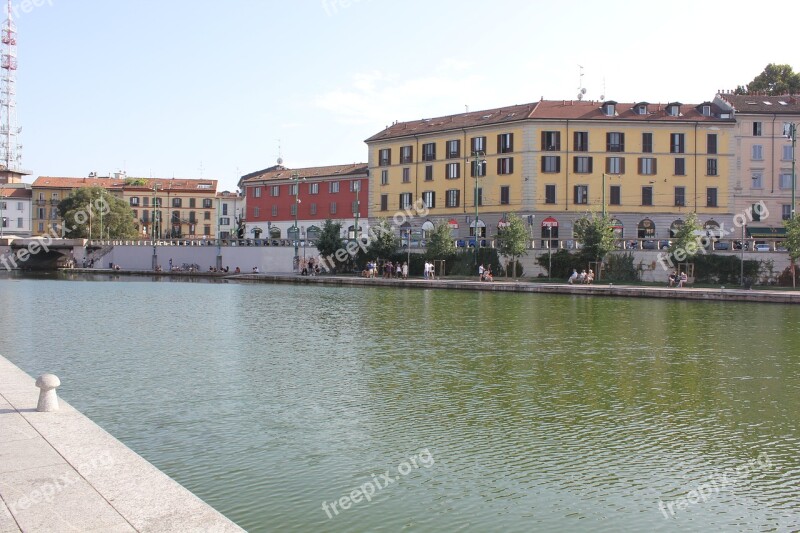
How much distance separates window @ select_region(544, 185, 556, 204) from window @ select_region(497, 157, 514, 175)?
3885 millimetres

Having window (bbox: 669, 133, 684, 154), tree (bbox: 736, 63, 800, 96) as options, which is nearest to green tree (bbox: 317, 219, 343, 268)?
window (bbox: 669, 133, 684, 154)

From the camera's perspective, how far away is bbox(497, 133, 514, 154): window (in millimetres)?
74250

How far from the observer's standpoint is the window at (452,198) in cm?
7812

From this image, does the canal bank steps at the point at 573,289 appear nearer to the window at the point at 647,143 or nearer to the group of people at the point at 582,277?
the group of people at the point at 582,277

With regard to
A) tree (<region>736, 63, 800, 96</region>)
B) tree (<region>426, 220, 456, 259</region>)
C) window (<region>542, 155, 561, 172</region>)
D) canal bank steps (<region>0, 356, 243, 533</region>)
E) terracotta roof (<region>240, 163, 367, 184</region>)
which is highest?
tree (<region>736, 63, 800, 96</region>)

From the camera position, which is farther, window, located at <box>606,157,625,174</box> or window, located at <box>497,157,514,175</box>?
window, located at <box>497,157,514,175</box>

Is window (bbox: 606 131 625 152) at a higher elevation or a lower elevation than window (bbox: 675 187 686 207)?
higher

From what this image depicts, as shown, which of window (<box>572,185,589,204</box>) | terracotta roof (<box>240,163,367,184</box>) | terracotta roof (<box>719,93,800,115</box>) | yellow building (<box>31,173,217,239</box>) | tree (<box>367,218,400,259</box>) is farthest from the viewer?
yellow building (<box>31,173,217,239</box>)

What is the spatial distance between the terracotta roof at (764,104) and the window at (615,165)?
12899 mm

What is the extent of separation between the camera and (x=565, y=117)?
73.1 meters

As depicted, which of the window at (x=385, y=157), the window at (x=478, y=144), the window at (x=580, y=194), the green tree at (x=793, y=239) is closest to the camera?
the green tree at (x=793, y=239)

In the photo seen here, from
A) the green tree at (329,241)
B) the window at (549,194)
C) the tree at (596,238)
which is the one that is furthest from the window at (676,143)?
the green tree at (329,241)

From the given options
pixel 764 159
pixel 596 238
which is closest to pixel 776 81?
pixel 764 159

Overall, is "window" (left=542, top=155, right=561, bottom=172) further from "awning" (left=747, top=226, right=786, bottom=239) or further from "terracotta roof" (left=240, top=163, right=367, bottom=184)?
"terracotta roof" (left=240, top=163, right=367, bottom=184)
